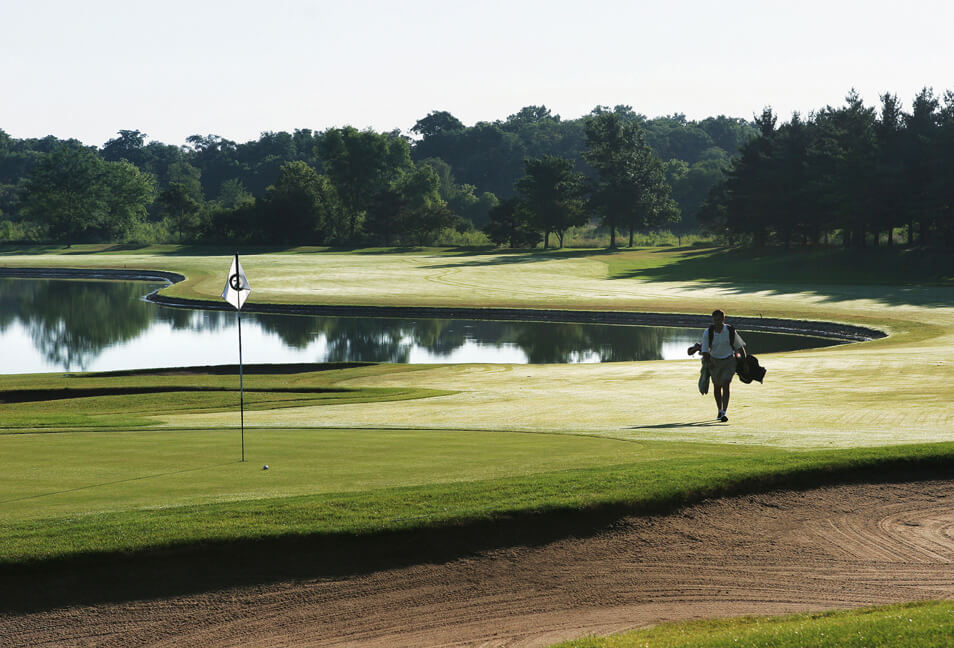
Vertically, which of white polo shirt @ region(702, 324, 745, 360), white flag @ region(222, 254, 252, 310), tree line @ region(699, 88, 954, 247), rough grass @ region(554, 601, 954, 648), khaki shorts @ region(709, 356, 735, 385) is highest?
tree line @ region(699, 88, 954, 247)

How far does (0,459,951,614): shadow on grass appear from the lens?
8641 mm

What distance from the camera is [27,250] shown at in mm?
147000

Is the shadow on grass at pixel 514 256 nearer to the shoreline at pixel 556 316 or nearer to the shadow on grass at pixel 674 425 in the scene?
the shoreline at pixel 556 316

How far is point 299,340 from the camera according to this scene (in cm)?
5394

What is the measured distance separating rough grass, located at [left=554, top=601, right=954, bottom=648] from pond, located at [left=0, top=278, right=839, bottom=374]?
1428 inches

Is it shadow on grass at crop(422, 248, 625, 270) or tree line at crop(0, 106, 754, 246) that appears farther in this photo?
tree line at crop(0, 106, 754, 246)

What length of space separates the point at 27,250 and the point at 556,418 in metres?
144

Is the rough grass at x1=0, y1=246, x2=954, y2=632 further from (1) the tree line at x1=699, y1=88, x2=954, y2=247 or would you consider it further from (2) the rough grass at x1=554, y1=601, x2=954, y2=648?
(1) the tree line at x1=699, y1=88, x2=954, y2=247

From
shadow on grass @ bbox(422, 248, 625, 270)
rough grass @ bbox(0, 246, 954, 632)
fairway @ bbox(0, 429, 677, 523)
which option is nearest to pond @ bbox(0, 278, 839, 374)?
rough grass @ bbox(0, 246, 954, 632)

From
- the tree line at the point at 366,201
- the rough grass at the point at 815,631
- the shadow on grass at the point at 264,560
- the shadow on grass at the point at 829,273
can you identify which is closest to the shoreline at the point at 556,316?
the shadow on grass at the point at 829,273

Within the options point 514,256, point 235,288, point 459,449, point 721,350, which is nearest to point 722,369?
point 721,350

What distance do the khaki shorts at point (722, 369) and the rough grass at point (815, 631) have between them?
10.0 meters

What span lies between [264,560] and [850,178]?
3310 inches

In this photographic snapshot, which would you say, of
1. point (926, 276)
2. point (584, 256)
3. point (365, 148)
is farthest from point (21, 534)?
point (365, 148)
